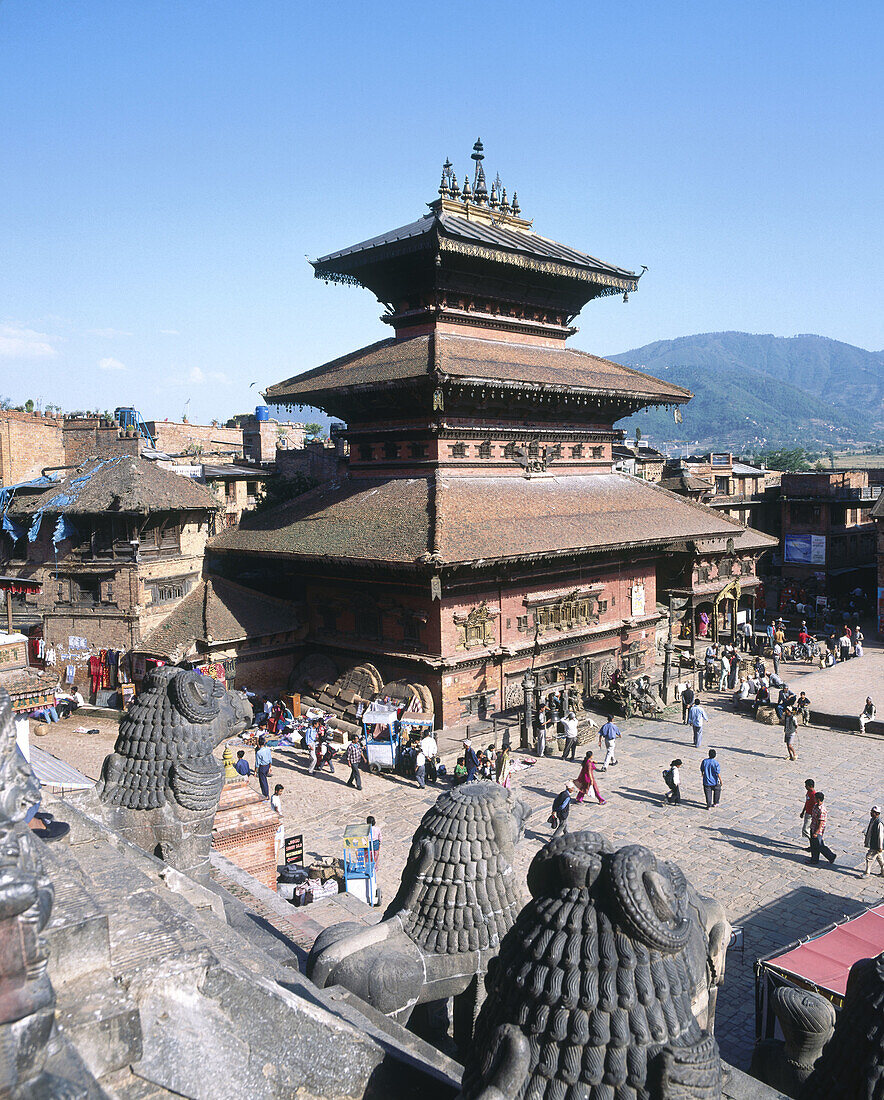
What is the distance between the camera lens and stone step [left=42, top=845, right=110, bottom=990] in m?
3.44

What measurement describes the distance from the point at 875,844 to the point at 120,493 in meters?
20.2

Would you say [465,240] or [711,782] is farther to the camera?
[465,240]

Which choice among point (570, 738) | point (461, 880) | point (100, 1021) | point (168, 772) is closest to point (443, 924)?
point (461, 880)

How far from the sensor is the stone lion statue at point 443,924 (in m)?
5.37

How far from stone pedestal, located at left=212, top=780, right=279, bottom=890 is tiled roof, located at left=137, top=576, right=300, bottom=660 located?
11864 mm

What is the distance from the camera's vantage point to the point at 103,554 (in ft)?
77.5

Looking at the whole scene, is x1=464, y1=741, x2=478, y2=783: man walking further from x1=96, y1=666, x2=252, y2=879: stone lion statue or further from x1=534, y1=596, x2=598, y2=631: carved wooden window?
x1=96, y1=666, x2=252, y2=879: stone lion statue

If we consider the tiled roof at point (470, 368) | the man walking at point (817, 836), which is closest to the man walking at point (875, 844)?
the man walking at point (817, 836)

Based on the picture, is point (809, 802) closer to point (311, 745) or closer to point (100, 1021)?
point (311, 745)

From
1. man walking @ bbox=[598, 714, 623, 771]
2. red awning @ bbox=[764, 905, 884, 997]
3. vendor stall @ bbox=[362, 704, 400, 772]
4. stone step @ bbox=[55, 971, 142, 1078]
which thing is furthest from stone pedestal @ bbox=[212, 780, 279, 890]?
man walking @ bbox=[598, 714, 623, 771]

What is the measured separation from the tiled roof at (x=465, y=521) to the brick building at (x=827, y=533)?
17045 mm

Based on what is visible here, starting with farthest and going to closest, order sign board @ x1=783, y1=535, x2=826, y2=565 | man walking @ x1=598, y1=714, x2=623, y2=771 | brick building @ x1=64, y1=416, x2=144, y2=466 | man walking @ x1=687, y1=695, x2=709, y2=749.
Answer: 1. sign board @ x1=783, y1=535, x2=826, y2=565
2. brick building @ x1=64, y1=416, x2=144, y2=466
3. man walking @ x1=687, y1=695, x2=709, y2=749
4. man walking @ x1=598, y1=714, x2=623, y2=771

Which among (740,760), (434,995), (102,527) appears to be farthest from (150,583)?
(434,995)

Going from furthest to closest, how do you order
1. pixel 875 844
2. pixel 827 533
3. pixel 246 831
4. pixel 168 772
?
pixel 827 533, pixel 875 844, pixel 246 831, pixel 168 772
